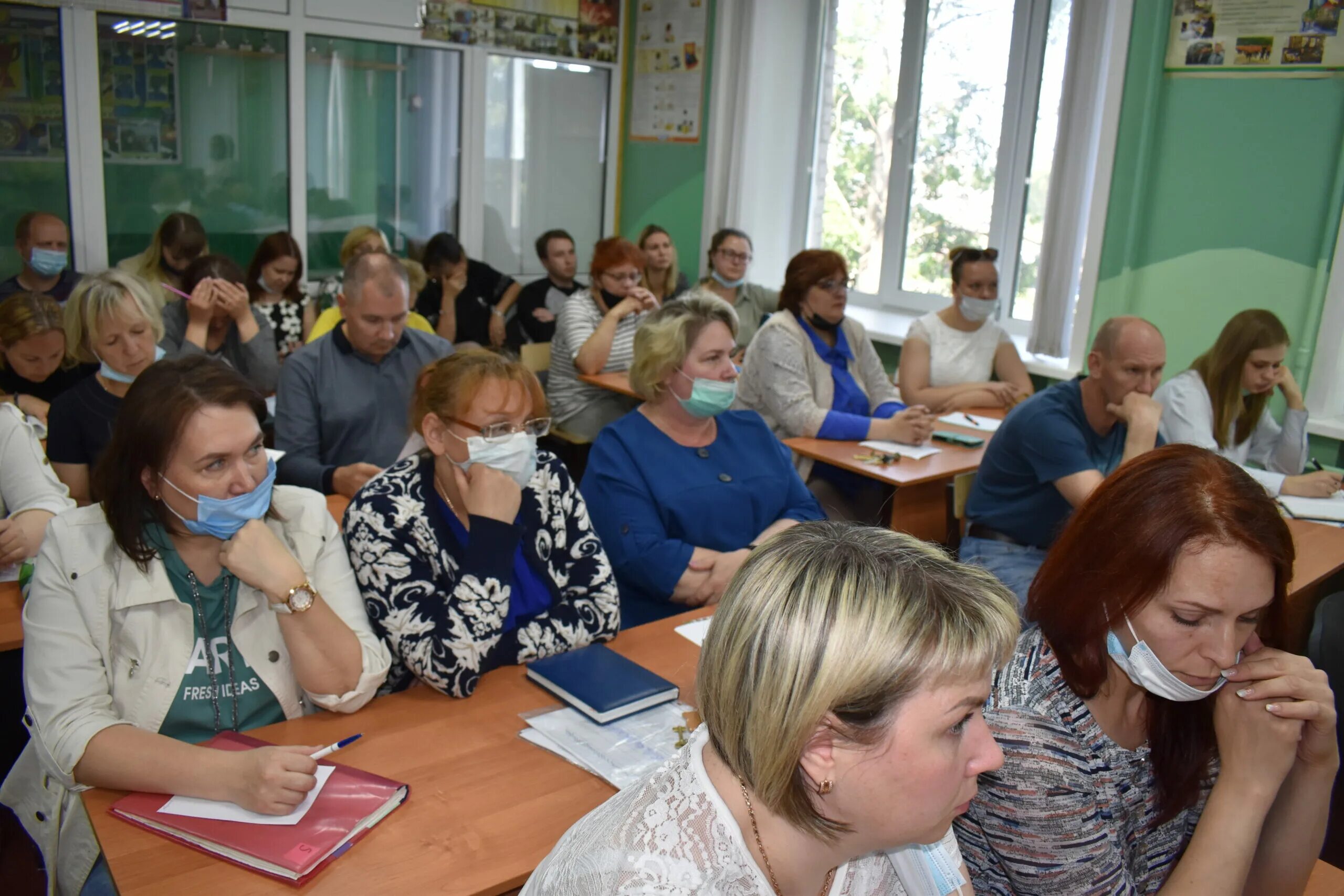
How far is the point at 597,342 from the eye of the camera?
5.36 metres

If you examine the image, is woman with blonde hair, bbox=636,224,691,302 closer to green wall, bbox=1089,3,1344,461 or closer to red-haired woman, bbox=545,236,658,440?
red-haired woman, bbox=545,236,658,440

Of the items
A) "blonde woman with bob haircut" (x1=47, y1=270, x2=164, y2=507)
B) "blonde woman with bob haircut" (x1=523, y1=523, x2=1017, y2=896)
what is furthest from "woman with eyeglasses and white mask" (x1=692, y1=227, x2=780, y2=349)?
"blonde woman with bob haircut" (x1=523, y1=523, x2=1017, y2=896)

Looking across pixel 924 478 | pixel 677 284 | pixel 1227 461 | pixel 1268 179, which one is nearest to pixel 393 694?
pixel 1227 461

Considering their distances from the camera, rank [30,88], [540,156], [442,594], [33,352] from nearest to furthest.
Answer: [442,594] → [33,352] → [30,88] → [540,156]

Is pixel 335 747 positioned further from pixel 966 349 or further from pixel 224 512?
pixel 966 349

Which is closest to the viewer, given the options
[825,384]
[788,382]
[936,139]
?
[788,382]

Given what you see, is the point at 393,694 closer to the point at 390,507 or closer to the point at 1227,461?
the point at 390,507

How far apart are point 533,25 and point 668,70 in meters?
0.97

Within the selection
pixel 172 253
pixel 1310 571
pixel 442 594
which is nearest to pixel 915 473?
pixel 1310 571

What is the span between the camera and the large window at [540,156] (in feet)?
23.5

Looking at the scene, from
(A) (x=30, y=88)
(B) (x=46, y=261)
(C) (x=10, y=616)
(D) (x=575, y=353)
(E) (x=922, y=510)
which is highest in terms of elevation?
(A) (x=30, y=88)

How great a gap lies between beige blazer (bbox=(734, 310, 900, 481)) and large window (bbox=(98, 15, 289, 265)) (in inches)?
137

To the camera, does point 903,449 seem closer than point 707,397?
No

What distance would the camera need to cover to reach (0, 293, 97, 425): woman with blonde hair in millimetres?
3588
